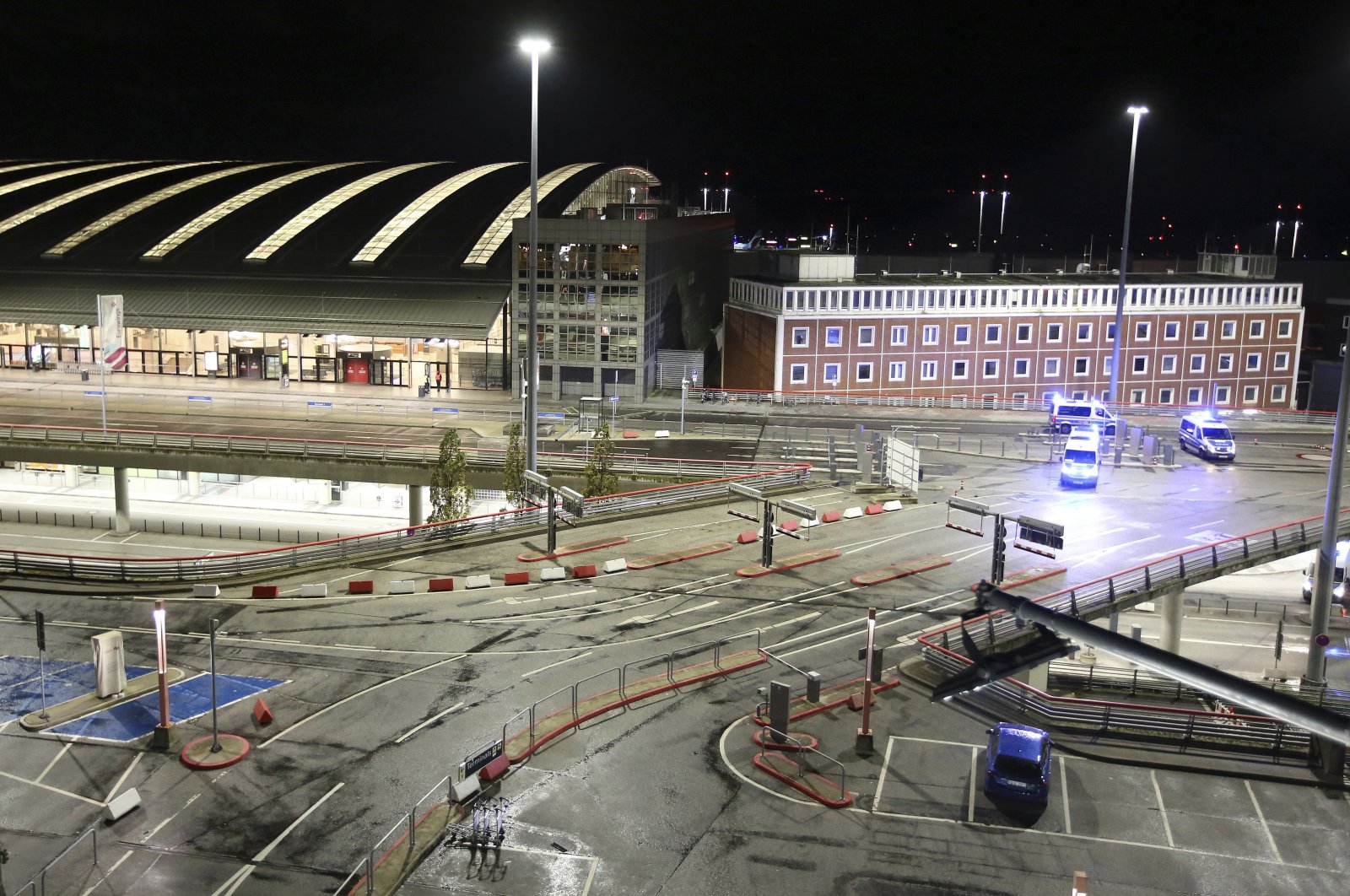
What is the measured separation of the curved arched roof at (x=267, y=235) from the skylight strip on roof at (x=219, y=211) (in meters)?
0.13

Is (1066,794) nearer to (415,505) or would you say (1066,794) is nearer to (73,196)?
(415,505)

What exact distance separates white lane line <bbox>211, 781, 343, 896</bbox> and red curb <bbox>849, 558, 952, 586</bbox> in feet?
62.4

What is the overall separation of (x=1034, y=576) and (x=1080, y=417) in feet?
86.7

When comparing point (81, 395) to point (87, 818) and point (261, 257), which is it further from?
point (87, 818)

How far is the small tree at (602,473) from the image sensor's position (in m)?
48.4

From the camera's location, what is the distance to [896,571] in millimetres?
37688

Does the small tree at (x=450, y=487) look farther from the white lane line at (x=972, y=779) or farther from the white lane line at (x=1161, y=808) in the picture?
the white lane line at (x=1161, y=808)

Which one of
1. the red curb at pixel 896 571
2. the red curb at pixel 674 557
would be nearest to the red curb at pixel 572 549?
the red curb at pixel 674 557

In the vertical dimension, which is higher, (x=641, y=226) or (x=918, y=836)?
(x=641, y=226)

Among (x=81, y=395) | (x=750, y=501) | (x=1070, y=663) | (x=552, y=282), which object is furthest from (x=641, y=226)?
(x=1070, y=663)

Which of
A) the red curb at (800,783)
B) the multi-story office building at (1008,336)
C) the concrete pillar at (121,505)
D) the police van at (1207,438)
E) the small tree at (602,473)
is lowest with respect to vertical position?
the concrete pillar at (121,505)

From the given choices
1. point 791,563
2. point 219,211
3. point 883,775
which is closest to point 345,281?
point 219,211

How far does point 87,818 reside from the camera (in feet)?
73.0

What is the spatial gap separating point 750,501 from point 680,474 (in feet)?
20.0
